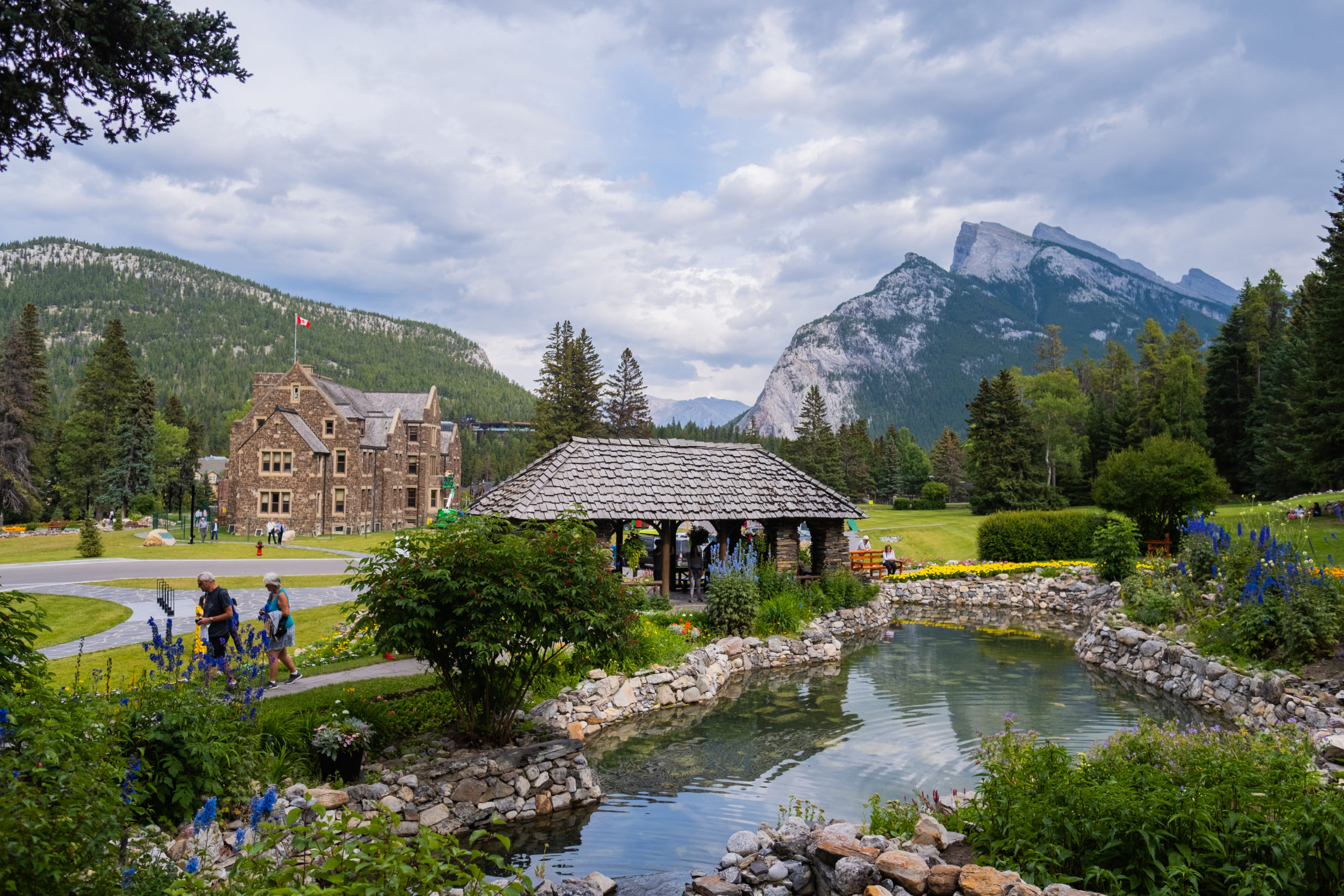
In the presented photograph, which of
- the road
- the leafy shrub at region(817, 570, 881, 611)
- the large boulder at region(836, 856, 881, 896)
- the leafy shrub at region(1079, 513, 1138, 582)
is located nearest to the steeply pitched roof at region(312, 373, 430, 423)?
the road

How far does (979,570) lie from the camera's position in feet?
99.8

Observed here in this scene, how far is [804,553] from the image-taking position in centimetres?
2488

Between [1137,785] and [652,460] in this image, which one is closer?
[1137,785]

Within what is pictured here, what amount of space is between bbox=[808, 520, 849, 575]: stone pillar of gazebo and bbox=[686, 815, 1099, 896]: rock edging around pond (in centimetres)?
1498

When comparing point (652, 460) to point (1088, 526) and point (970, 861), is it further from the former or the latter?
point (1088, 526)

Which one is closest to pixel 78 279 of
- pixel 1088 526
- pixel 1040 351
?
pixel 1040 351

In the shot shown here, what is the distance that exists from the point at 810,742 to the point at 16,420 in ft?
203

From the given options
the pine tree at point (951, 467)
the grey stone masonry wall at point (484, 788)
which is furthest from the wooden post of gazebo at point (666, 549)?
the pine tree at point (951, 467)

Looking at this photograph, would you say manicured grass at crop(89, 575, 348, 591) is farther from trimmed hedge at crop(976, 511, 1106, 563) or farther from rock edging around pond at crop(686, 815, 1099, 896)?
trimmed hedge at crop(976, 511, 1106, 563)

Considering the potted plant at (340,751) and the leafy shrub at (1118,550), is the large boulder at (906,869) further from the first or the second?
the leafy shrub at (1118,550)

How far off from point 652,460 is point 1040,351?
3269 inches

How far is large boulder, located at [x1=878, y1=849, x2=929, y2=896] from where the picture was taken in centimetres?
564

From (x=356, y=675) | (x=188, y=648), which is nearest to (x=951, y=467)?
(x=356, y=675)

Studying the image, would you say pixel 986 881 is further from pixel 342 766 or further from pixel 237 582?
pixel 237 582
